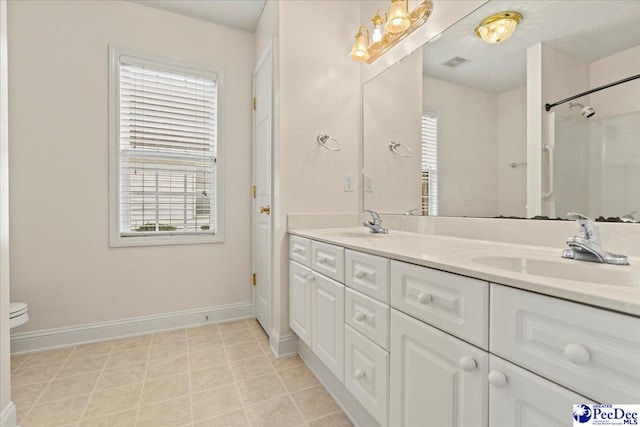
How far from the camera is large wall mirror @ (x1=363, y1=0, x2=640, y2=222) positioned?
1020 mm

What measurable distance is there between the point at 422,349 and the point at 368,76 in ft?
6.35

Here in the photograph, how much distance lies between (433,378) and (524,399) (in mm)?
267

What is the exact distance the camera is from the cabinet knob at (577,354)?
556 mm

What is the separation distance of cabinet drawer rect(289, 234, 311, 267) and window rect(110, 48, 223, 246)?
984 millimetres

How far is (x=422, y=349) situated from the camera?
36.7 inches

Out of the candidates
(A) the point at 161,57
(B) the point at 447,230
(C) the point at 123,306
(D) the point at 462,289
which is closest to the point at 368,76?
(B) the point at 447,230

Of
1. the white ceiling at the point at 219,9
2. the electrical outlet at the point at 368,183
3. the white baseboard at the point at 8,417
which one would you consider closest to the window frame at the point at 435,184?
the electrical outlet at the point at 368,183

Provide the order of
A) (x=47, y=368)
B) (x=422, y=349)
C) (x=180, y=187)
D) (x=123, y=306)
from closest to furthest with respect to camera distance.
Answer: (x=422, y=349) → (x=47, y=368) → (x=123, y=306) → (x=180, y=187)

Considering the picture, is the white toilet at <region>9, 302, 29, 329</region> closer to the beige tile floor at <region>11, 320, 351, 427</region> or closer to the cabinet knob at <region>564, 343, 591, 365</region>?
the beige tile floor at <region>11, 320, 351, 427</region>

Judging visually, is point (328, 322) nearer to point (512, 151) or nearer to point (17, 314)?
point (512, 151)

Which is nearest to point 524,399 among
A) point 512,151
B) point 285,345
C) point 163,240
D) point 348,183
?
point 512,151

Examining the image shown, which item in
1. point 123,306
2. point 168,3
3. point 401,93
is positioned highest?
point 168,3

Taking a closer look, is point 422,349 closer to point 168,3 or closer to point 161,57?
point 161,57

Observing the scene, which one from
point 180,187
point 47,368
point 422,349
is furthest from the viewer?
point 180,187
